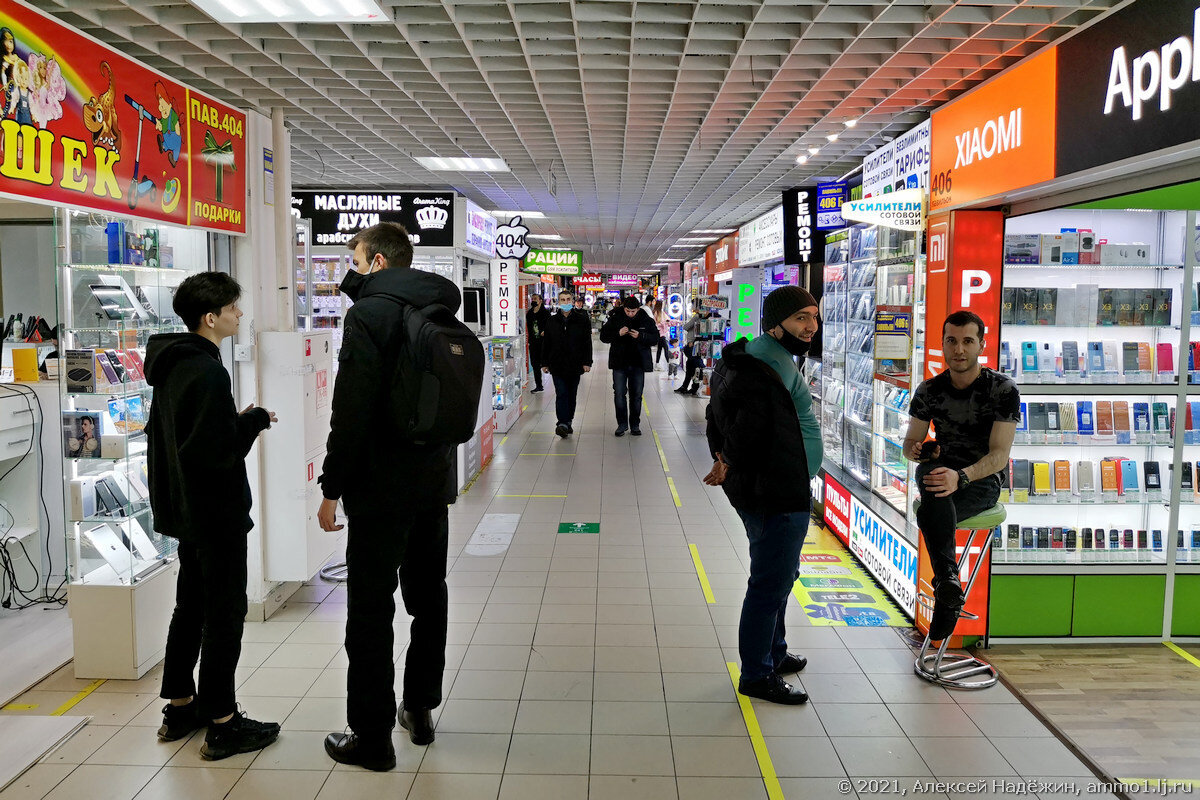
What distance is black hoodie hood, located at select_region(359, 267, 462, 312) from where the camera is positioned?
9.27ft

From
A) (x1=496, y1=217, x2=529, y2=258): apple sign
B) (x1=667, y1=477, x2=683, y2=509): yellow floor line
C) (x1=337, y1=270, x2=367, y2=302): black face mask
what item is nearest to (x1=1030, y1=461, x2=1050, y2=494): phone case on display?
(x1=667, y1=477, x2=683, y2=509): yellow floor line

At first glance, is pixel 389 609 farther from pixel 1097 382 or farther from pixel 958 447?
pixel 1097 382

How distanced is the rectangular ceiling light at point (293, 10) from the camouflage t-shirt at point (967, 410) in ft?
9.66

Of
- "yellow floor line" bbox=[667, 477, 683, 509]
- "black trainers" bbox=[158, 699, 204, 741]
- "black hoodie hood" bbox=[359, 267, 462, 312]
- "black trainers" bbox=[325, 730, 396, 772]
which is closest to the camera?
"black hoodie hood" bbox=[359, 267, 462, 312]

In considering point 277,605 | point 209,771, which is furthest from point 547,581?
point 209,771

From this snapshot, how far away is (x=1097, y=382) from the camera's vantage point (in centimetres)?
438

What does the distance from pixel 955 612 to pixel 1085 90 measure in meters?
2.19

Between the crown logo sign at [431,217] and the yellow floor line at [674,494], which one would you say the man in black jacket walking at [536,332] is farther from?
the yellow floor line at [674,494]

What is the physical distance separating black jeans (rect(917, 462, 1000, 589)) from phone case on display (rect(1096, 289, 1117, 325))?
139cm

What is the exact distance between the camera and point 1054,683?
153 inches

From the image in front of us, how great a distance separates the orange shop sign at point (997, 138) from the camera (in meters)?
3.47

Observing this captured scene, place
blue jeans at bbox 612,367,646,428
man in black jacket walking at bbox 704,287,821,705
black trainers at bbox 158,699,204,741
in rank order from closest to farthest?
black trainers at bbox 158,699,204,741 → man in black jacket walking at bbox 704,287,821,705 → blue jeans at bbox 612,367,646,428

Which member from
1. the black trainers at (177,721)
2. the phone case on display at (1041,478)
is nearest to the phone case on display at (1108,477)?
the phone case on display at (1041,478)

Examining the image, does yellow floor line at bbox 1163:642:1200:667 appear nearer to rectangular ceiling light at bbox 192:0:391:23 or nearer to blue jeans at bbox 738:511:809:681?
blue jeans at bbox 738:511:809:681
